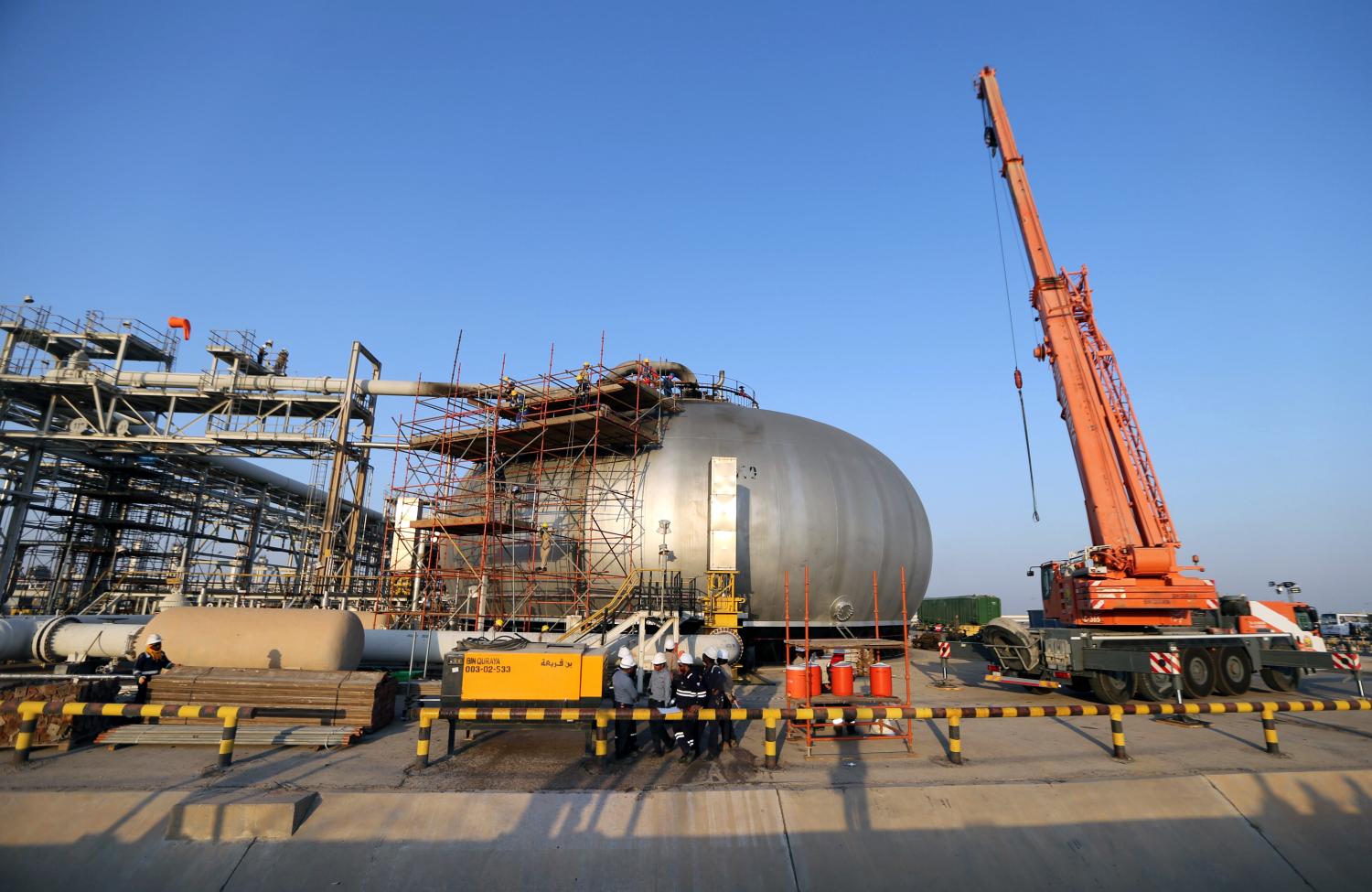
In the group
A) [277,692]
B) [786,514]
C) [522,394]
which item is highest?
[522,394]

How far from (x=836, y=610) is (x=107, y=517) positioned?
124 feet

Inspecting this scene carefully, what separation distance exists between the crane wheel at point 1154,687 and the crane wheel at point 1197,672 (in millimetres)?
558

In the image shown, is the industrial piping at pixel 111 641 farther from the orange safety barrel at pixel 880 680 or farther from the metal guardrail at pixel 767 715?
the metal guardrail at pixel 767 715

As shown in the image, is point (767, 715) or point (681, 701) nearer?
point (767, 715)

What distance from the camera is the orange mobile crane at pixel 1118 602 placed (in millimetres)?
15266

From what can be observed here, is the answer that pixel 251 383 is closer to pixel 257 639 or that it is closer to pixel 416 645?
pixel 416 645

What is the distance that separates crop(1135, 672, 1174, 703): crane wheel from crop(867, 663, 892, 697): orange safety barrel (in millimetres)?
7938

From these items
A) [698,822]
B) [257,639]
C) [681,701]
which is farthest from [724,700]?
[257,639]

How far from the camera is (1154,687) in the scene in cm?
1509

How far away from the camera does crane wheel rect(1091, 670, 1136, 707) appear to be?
14.9 meters

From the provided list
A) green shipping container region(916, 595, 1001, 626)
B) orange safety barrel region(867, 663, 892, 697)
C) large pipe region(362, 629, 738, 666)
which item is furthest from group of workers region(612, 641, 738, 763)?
green shipping container region(916, 595, 1001, 626)

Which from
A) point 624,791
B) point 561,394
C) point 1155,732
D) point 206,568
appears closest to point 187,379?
point 206,568

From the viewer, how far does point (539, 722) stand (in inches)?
341

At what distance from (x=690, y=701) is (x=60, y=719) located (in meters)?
8.77
